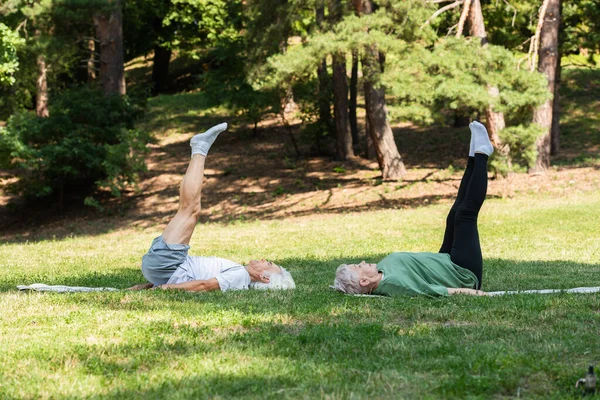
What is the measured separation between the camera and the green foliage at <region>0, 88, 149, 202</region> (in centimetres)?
2366

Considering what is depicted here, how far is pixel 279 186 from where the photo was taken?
26562mm

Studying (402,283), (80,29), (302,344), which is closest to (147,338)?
(302,344)

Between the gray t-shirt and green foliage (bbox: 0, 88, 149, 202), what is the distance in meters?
16.9

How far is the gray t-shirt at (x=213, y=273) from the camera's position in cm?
785

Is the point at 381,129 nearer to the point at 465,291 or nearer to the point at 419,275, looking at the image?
the point at 419,275

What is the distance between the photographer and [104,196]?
91.7 ft

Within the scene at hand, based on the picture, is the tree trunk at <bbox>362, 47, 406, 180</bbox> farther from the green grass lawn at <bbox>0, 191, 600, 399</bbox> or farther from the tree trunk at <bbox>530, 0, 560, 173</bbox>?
the green grass lawn at <bbox>0, 191, 600, 399</bbox>

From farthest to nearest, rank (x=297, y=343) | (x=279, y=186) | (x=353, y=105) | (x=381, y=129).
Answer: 1. (x=353, y=105)
2. (x=279, y=186)
3. (x=381, y=129)
4. (x=297, y=343)

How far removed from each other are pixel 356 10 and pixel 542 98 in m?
6.15

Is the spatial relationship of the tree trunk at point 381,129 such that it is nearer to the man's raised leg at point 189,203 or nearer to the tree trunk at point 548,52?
the tree trunk at point 548,52

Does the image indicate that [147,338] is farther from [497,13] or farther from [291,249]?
[497,13]

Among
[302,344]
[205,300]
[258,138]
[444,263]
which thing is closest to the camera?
[302,344]

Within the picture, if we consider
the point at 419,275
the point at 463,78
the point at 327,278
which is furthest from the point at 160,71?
the point at 419,275

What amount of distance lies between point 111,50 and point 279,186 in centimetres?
759
